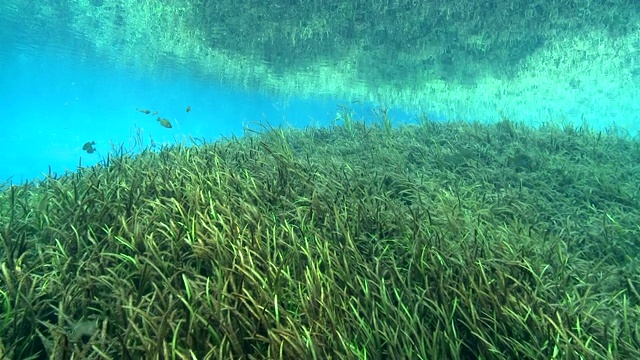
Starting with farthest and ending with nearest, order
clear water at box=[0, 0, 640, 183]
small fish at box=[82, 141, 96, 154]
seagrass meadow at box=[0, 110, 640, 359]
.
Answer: clear water at box=[0, 0, 640, 183], small fish at box=[82, 141, 96, 154], seagrass meadow at box=[0, 110, 640, 359]

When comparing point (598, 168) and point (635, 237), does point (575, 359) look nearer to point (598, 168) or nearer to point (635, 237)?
point (635, 237)

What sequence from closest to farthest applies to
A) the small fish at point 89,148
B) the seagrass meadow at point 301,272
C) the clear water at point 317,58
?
the seagrass meadow at point 301,272 → the small fish at point 89,148 → the clear water at point 317,58

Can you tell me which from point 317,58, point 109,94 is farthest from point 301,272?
point 109,94

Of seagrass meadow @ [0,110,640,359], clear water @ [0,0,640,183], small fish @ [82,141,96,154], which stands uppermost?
clear water @ [0,0,640,183]

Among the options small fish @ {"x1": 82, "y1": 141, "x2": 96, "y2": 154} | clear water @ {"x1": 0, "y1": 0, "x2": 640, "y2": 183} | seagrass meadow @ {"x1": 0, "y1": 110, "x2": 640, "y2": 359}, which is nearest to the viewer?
seagrass meadow @ {"x1": 0, "y1": 110, "x2": 640, "y2": 359}

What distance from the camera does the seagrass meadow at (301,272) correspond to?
2.93 meters

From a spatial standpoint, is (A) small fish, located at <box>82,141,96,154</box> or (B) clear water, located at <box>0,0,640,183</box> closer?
(A) small fish, located at <box>82,141,96,154</box>

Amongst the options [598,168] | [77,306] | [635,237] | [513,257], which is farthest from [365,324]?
[598,168]

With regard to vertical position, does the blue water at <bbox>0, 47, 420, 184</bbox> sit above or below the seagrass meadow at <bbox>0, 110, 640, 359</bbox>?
above

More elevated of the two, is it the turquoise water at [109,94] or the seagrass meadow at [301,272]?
the turquoise water at [109,94]

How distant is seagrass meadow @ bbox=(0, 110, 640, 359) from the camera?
293cm

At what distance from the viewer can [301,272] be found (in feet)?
12.3

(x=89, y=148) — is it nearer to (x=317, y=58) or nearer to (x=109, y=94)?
(x=317, y=58)

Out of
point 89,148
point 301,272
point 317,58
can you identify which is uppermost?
point 317,58
